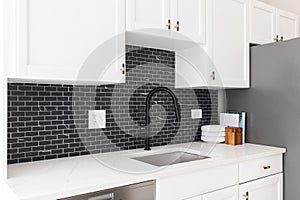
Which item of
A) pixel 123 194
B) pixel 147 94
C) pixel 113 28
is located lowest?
pixel 123 194

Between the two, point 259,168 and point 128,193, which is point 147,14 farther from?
point 259,168

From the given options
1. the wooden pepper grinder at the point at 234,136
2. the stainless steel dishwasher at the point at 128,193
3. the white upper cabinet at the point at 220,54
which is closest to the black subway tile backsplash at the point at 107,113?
the white upper cabinet at the point at 220,54

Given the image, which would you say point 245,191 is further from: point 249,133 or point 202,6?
point 202,6

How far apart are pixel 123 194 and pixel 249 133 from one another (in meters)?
1.50

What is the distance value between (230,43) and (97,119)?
1.24 metres

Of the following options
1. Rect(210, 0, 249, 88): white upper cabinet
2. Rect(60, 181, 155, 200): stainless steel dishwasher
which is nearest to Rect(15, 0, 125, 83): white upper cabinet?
Rect(60, 181, 155, 200): stainless steel dishwasher

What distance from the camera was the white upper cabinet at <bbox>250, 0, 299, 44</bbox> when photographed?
2.45m

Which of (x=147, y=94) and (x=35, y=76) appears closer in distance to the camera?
(x=35, y=76)

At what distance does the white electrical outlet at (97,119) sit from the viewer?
6.25 ft

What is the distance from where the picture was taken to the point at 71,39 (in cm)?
149

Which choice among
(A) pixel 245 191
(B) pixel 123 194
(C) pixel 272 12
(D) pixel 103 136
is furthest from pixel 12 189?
(C) pixel 272 12

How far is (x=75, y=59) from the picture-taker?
1.50 m

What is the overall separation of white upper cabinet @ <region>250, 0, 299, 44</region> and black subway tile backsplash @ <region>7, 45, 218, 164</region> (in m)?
0.68

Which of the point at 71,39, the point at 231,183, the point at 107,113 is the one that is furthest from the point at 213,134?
the point at 71,39
